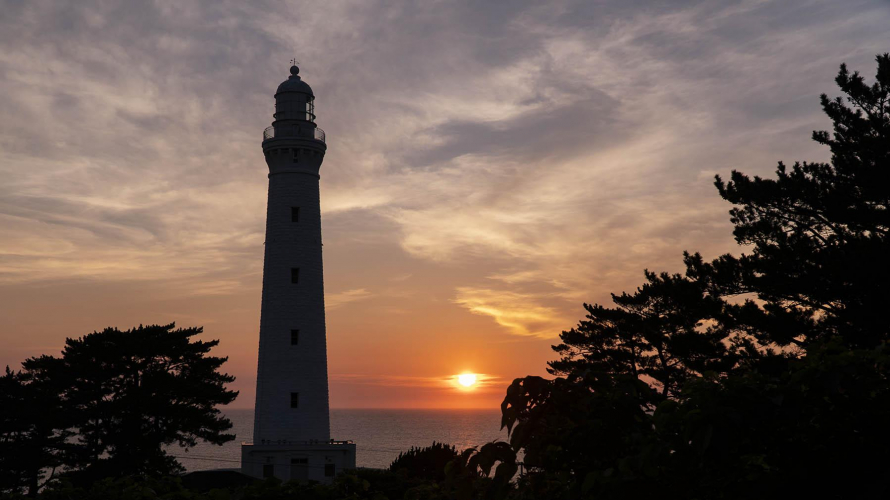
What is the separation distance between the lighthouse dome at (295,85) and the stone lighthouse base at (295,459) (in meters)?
21.3

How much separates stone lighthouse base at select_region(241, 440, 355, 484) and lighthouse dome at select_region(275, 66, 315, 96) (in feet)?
69.8

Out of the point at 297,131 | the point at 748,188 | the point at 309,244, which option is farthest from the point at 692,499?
the point at 297,131

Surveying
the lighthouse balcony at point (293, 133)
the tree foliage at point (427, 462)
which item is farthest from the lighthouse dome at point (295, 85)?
the tree foliage at point (427, 462)

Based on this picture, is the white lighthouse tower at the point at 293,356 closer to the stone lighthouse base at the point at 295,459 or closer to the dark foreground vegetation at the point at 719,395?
the stone lighthouse base at the point at 295,459

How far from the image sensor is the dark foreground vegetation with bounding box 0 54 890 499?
465 centimetres

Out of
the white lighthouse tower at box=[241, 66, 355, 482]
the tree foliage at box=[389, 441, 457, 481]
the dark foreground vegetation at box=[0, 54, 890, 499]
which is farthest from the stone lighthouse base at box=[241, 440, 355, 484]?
the tree foliage at box=[389, 441, 457, 481]

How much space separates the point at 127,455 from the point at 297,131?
20.6 metres

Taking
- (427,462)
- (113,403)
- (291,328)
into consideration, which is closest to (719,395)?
(291,328)

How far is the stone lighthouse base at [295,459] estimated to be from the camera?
4166cm

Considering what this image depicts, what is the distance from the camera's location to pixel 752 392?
184 inches

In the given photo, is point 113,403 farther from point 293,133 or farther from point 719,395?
point 719,395

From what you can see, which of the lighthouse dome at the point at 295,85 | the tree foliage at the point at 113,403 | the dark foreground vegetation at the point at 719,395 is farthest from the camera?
the lighthouse dome at the point at 295,85

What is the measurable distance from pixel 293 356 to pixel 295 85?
17.0 metres

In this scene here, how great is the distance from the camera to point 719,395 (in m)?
4.66
